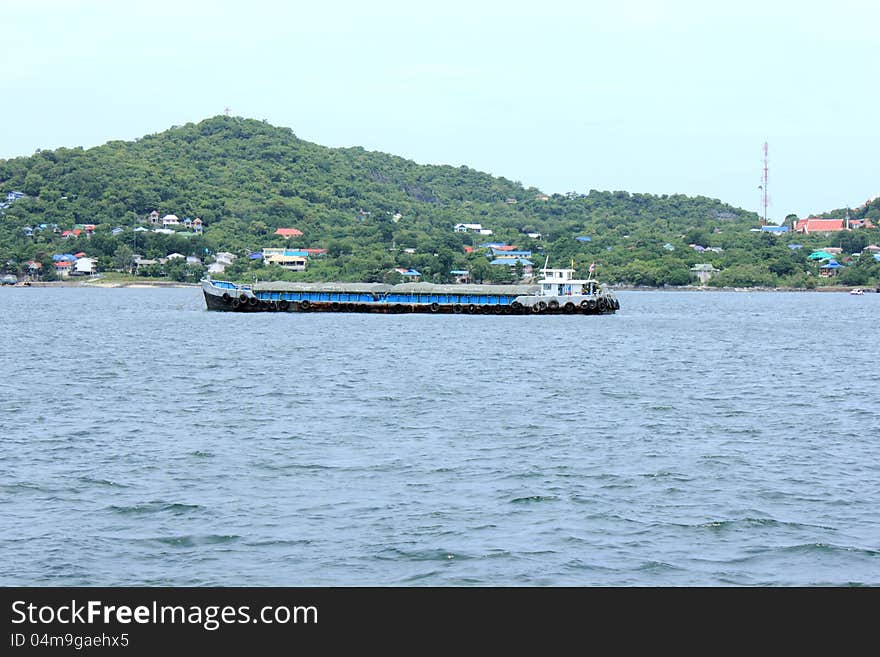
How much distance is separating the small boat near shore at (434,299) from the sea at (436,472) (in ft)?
167

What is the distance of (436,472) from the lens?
28.2 meters

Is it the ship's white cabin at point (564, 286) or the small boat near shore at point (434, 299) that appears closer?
the small boat near shore at point (434, 299)

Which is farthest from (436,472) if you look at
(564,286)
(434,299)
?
(434,299)

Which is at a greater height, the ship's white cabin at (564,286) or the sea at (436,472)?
the ship's white cabin at (564,286)

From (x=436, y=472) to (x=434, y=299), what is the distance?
295 ft

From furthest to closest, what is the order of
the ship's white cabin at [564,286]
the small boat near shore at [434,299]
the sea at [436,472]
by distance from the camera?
the ship's white cabin at [564,286]
the small boat near shore at [434,299]
the sea at [436,472]

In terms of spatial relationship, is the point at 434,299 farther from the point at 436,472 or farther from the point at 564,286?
the point at 436,472

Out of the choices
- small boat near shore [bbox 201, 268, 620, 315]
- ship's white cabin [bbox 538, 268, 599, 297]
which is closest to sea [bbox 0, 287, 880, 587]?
small boat near shore [bbox 201, 268, 620, 315]

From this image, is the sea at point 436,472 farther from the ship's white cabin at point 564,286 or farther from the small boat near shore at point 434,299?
the ship's white cabin at point 564,286

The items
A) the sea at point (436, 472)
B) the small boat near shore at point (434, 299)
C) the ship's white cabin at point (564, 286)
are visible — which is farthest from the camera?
the ship's white cabin at point (564, 286)

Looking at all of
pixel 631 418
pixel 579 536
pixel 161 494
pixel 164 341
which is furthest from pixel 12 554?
pixel 164 341

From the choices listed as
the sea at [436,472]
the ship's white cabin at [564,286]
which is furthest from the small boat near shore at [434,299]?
the sea at [436,472]

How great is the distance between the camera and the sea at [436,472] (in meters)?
20.2

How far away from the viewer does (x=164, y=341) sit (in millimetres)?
76938
